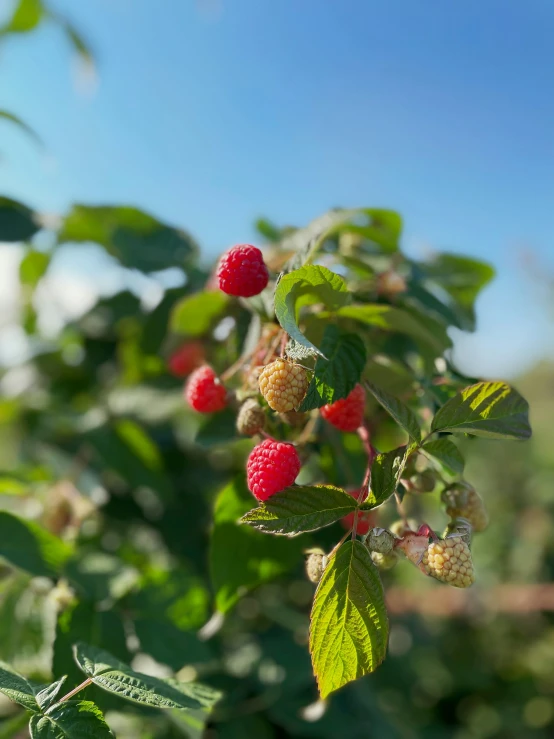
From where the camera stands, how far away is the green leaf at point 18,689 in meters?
0.45

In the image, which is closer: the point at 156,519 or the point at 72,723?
the point at 72,723

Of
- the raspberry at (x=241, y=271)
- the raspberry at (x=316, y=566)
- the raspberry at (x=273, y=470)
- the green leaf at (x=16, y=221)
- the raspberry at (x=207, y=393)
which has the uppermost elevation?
the raspberry at (x=241, y=271)

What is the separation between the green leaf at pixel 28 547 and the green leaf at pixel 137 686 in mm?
150

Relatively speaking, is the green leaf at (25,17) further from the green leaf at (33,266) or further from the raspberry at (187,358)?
the raspberry at (187,358)

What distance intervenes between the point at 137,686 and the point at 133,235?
65 centimetres

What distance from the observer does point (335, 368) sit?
503mm

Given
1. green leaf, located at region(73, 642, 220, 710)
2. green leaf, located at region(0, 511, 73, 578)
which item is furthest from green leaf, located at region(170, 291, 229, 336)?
green leaf, located at region(73, 642, 220, 710)

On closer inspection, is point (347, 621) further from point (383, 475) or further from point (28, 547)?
point (28, 547)

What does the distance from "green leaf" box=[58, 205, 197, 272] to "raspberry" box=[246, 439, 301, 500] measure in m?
0.47

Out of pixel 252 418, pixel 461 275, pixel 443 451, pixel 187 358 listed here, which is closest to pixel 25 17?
pixel 187 358

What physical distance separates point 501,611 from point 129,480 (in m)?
1.78

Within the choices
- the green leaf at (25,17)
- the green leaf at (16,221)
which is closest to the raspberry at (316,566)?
the green leaf at (16,221)

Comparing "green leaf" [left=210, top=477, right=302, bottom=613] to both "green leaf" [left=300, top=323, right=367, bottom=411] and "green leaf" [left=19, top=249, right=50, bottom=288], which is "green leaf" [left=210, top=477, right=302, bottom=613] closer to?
"green leaf" [left=300, top=323, right=367, bottom=411]

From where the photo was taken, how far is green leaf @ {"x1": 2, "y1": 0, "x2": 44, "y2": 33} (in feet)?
3.89
